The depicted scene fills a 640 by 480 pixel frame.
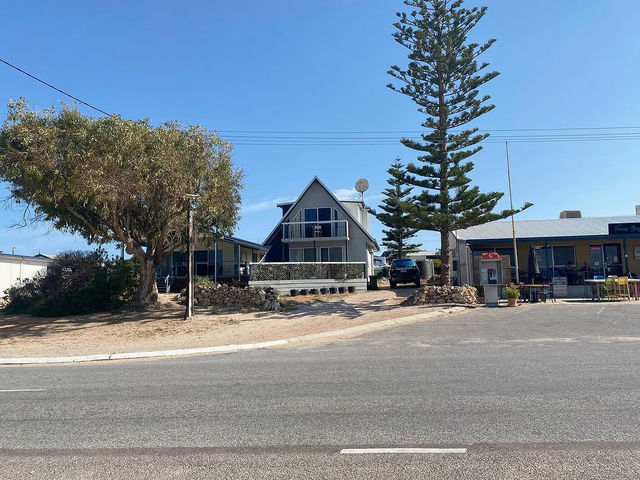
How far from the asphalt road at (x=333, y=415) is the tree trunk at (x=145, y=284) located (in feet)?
31.4

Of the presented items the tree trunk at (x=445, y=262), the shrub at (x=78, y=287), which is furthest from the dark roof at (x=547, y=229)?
the shrub at (x=78, y=287)

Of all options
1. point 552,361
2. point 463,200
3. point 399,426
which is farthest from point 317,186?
point 399,426

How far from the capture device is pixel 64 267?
22172 mm

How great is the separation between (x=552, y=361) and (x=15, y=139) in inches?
629

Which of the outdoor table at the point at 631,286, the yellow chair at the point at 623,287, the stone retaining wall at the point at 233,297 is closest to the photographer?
the yellow chair at the point at 623,287

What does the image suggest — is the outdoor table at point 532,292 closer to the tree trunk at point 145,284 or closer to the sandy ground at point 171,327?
the sandy ground at point 171,327

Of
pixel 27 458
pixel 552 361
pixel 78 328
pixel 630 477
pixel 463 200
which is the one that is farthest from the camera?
pixel 463 200

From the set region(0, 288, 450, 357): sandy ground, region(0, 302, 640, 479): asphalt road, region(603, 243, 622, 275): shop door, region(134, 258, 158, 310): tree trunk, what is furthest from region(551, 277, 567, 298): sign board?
region(134, 258, 158, 310): tree trunk

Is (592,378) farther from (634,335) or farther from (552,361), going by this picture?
(634,335)

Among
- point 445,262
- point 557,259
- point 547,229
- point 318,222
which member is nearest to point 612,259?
point 557,259

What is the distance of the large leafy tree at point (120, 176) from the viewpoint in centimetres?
1477

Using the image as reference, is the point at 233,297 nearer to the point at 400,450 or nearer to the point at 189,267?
the point at 189,267

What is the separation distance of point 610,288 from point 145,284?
2035 cm

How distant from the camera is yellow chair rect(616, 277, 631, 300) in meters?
20.7
